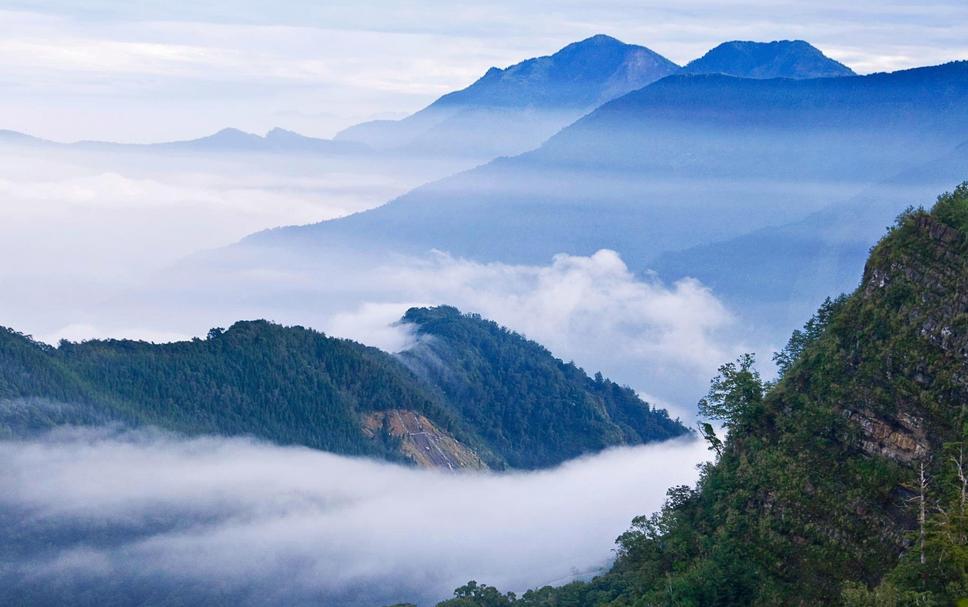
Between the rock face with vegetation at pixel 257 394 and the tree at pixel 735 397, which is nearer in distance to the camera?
the tree at pixel 735 397

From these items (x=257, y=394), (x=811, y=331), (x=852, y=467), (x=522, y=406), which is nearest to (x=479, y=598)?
(x=811, y=331)

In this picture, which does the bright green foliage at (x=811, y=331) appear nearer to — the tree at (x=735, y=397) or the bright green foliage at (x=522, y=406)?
the tree at (x=735, y=397)

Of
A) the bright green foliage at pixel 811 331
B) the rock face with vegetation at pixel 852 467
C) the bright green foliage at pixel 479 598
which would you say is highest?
the bright green foliage at pixel 811 331

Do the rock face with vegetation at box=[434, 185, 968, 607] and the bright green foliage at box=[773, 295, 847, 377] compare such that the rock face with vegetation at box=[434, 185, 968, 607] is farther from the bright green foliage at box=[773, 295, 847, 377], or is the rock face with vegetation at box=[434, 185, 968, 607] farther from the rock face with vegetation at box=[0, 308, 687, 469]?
the rock face with vegetation at box=[0, 308, 687, 469]

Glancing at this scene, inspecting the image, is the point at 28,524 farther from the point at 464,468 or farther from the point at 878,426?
the point at 878,426

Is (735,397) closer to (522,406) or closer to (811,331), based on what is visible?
(811,331)

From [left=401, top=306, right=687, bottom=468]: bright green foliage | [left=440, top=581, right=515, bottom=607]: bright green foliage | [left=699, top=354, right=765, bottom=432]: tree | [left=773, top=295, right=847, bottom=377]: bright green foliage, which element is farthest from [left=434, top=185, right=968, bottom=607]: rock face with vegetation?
[left=401, top=306, right=687, bottom=468]: bright green foliage

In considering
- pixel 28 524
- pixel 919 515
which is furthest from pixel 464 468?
pixel 919 515

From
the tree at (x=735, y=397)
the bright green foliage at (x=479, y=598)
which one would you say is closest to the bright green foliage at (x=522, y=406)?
the bright green foliage at (x=479, y=598)

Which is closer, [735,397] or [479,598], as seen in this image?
[735,397]
